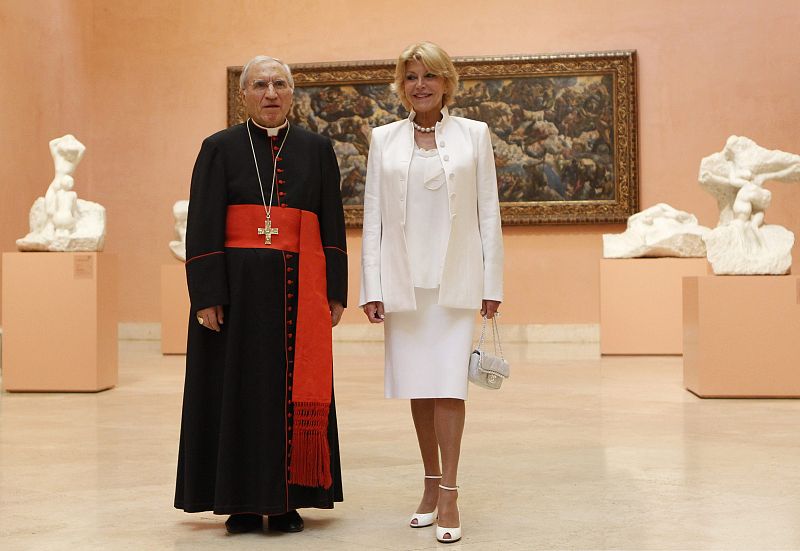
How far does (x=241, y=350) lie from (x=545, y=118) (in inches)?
500

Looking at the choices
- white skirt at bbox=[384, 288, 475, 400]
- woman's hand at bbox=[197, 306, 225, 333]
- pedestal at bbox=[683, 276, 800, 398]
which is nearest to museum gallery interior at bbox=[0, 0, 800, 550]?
pedestal at bbox=[683, 276, 800, 398]

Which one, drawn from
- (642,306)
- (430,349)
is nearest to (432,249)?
(430,349)

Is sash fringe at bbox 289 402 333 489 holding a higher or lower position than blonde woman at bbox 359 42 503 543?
lower

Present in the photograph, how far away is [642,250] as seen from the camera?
1454cm

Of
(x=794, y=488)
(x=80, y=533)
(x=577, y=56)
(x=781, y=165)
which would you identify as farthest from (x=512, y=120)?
(x=80, y=533)

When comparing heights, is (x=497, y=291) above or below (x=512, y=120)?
below

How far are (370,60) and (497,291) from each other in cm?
1297

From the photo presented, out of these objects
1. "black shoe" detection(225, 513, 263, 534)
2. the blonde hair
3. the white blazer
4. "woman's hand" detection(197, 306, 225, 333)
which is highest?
the blonde hair

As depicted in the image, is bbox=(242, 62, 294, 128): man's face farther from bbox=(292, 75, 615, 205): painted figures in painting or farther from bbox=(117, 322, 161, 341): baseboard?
bbox=(117, 322, 161, 341): baseboard

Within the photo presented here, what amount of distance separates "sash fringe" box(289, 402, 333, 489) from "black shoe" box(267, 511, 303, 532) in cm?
22

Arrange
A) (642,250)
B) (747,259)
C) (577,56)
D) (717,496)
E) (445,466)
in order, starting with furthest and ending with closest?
(577,56) → (642,250) → (747,259) → (717,496) → (445,466)

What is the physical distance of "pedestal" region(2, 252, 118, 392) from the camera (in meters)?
10.3

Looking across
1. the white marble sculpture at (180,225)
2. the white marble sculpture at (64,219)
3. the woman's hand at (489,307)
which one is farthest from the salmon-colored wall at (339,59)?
the woman's hand at (489,307)

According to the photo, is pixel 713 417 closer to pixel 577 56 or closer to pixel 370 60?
pixel 577 56
